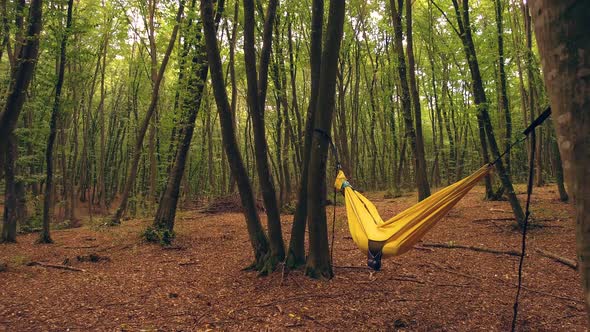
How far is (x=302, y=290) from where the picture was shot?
3984mm

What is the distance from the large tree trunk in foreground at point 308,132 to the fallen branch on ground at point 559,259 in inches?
132

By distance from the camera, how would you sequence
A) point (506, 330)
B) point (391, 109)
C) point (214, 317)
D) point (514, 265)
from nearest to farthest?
point (506, 330) → point (214, 317) → point (514, 265) → point (391, 109)

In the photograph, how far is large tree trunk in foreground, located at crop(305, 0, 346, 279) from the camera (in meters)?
3.98

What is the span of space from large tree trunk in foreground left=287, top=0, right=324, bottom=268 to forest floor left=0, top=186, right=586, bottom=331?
286 millimetres

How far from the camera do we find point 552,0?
4.07ft

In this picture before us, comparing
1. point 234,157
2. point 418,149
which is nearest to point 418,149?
point 418,149

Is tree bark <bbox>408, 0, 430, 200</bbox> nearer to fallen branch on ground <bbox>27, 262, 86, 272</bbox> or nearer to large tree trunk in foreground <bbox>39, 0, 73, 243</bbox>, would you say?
fallen branch on ground <bbox>27, 262, 86, 272</bbox>

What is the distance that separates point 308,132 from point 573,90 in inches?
127

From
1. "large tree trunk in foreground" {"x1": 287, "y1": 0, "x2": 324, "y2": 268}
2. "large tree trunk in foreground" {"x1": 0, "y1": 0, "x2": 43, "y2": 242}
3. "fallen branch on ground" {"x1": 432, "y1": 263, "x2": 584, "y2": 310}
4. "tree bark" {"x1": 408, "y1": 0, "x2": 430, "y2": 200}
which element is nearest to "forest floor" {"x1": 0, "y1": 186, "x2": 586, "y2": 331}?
"fallen branch on ground" {"x1": 432, "y1": 263, "x2": 584, "y2": 310}

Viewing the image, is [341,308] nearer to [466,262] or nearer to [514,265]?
[466,262]

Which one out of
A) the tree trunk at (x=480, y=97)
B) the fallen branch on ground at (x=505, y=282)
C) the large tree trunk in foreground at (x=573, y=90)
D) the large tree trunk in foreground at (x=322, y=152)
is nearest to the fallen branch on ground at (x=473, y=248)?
the fallen branch on ground at (x=505, y=282)

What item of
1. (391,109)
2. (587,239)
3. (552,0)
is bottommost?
(587,239)

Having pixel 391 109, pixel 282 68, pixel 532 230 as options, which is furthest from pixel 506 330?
pixel 391 109

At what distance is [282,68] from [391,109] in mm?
6389
